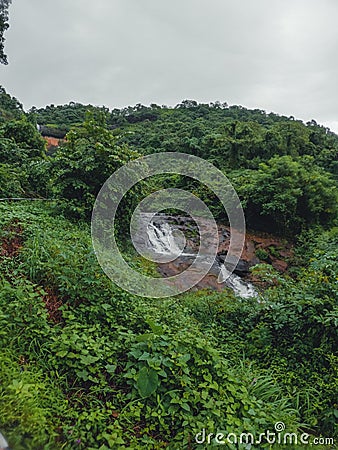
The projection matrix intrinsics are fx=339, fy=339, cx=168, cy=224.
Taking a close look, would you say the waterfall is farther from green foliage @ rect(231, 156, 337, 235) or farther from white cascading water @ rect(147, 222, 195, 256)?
green foliage @ rect(231, 156, 337, 235)

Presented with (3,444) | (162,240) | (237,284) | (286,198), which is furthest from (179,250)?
(3,444)

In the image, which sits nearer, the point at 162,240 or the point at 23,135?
the point at 162,240

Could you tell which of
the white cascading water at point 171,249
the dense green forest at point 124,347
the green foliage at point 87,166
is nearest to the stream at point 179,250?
the white cascading water at point 171,249

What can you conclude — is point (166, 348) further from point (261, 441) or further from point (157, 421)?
point (261, 441)

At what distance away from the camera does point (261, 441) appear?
2.24 metres

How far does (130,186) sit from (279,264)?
5.22m

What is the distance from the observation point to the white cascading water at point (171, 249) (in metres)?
7.53

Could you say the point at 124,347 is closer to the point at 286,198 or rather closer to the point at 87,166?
the point at 87,166

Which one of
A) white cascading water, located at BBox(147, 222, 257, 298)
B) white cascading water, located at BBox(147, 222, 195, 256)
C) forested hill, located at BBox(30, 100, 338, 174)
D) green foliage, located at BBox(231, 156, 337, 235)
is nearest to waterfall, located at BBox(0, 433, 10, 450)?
white cascading water, located at BBox(147, 222, 257, 298)

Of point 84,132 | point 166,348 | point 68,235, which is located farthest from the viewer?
point 84,132

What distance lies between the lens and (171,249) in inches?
345

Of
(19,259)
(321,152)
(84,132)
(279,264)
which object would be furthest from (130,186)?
(321,152)

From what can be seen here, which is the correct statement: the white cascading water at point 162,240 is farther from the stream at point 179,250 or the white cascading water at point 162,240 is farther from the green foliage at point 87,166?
the green foliage at point 87,166

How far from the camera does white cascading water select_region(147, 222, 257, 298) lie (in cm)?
753
